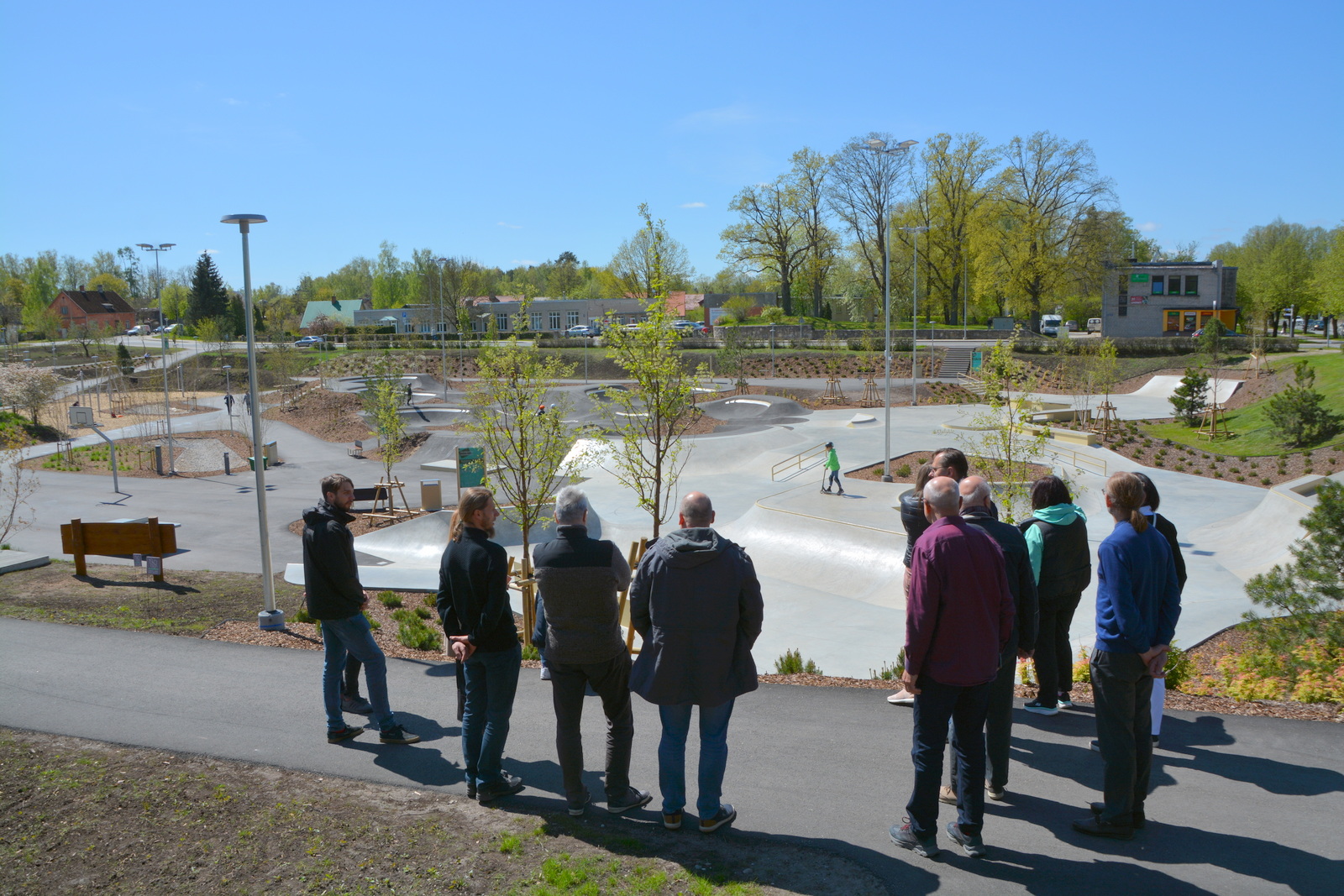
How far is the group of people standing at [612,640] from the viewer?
436 cm

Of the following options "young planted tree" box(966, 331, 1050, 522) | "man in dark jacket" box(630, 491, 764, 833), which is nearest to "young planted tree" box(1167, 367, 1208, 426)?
"young planted tree" box(966, 331, 1050, 522)

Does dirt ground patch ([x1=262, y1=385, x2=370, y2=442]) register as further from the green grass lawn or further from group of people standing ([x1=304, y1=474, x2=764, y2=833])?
group of people standing ([x1=304, y1=474, x2=764, y2=833])

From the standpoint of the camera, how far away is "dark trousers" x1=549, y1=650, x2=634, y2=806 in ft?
15.5

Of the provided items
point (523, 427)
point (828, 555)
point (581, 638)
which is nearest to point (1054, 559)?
point (581, 638)

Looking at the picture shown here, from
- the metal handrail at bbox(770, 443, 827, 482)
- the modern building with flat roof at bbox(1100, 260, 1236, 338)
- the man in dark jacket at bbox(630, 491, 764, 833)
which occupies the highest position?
the modern building with flat roof at bbox(1100, 260, 1236, 338)

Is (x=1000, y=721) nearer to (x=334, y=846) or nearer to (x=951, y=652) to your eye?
(x=951, y=652)

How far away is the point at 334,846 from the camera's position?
14.4 ft

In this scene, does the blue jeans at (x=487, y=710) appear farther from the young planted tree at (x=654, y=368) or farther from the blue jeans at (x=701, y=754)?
the young planted tree at (x=654, y=368)

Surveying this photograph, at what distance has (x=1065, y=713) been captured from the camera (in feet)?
20.6

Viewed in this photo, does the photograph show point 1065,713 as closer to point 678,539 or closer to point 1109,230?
point 678,539

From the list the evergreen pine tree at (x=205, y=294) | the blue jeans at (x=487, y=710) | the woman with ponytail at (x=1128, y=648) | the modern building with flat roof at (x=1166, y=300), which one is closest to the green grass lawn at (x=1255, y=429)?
the woman with ponytail at (x=1128, y=648)

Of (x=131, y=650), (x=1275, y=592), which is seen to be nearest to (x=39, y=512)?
(x=131, y=650)

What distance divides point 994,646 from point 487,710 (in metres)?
2.85

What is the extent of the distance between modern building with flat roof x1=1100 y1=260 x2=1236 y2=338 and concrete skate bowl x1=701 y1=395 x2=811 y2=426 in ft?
115
